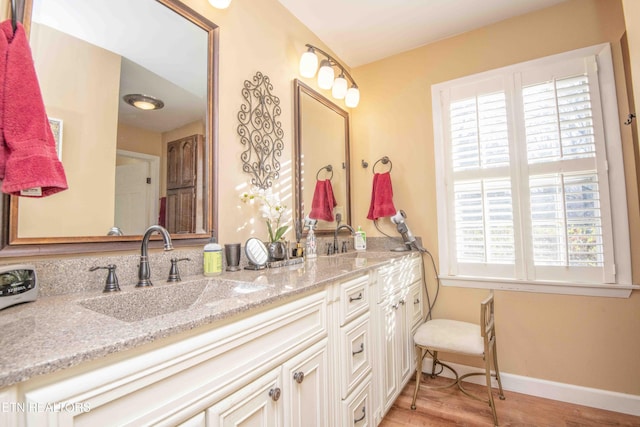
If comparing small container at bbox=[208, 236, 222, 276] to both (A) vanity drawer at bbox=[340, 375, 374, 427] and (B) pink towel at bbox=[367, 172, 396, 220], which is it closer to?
(A) vanity drawer at bbox=[340, 375, 374, 427]

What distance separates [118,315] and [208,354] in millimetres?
444

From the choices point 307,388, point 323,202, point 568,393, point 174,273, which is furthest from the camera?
point 323,202

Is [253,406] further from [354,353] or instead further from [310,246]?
[310,246]

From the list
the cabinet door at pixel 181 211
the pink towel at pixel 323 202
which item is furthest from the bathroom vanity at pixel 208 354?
the pink towel at pixel 323 202

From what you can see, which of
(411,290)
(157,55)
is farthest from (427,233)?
(157,55)

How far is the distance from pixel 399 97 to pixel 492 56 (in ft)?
2.36

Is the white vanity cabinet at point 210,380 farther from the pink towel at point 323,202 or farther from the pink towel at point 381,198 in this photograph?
the pink towel at point 381,198

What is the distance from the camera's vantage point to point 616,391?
1765 mm

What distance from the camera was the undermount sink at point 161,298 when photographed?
3.04ft

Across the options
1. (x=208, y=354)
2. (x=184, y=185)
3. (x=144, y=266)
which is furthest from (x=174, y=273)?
(x=208, y=354)

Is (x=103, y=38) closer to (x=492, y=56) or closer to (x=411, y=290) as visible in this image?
(x=411, y=290)

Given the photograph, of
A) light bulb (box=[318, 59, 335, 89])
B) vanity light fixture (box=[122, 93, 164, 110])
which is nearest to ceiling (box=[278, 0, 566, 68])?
light bulb (box=[318, 59, 335, 89])

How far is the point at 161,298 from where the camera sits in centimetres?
107

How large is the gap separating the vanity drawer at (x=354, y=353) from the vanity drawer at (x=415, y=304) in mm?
669
